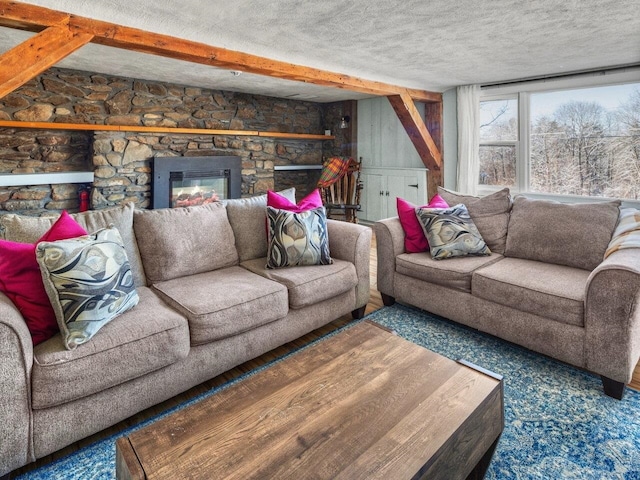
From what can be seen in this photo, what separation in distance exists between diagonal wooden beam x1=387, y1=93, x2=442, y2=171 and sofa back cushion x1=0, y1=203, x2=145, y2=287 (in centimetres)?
370

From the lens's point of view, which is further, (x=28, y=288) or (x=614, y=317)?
(x=614, y=317)

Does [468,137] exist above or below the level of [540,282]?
above

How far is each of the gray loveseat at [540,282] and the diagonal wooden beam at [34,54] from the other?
236 cm

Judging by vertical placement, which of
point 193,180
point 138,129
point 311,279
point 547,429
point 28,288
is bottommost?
point 547,429

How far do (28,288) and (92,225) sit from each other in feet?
1.86

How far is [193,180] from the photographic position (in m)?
5.14

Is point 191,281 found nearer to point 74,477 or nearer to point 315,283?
point 315,283

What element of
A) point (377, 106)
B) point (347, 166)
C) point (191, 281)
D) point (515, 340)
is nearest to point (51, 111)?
point (191, 281)

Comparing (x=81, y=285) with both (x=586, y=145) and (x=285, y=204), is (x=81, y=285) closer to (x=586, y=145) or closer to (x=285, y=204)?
(x=285, y=204)

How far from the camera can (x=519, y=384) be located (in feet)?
6.82

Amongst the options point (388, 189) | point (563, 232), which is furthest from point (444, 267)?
point (388, 189)

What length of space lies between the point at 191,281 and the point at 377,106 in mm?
4845

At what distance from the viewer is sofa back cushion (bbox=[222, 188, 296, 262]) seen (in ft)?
8.98

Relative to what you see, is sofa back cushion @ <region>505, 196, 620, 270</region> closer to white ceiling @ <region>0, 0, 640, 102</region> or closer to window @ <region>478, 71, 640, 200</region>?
white ceiling @ <region>0, 0, 640, 102</region>
